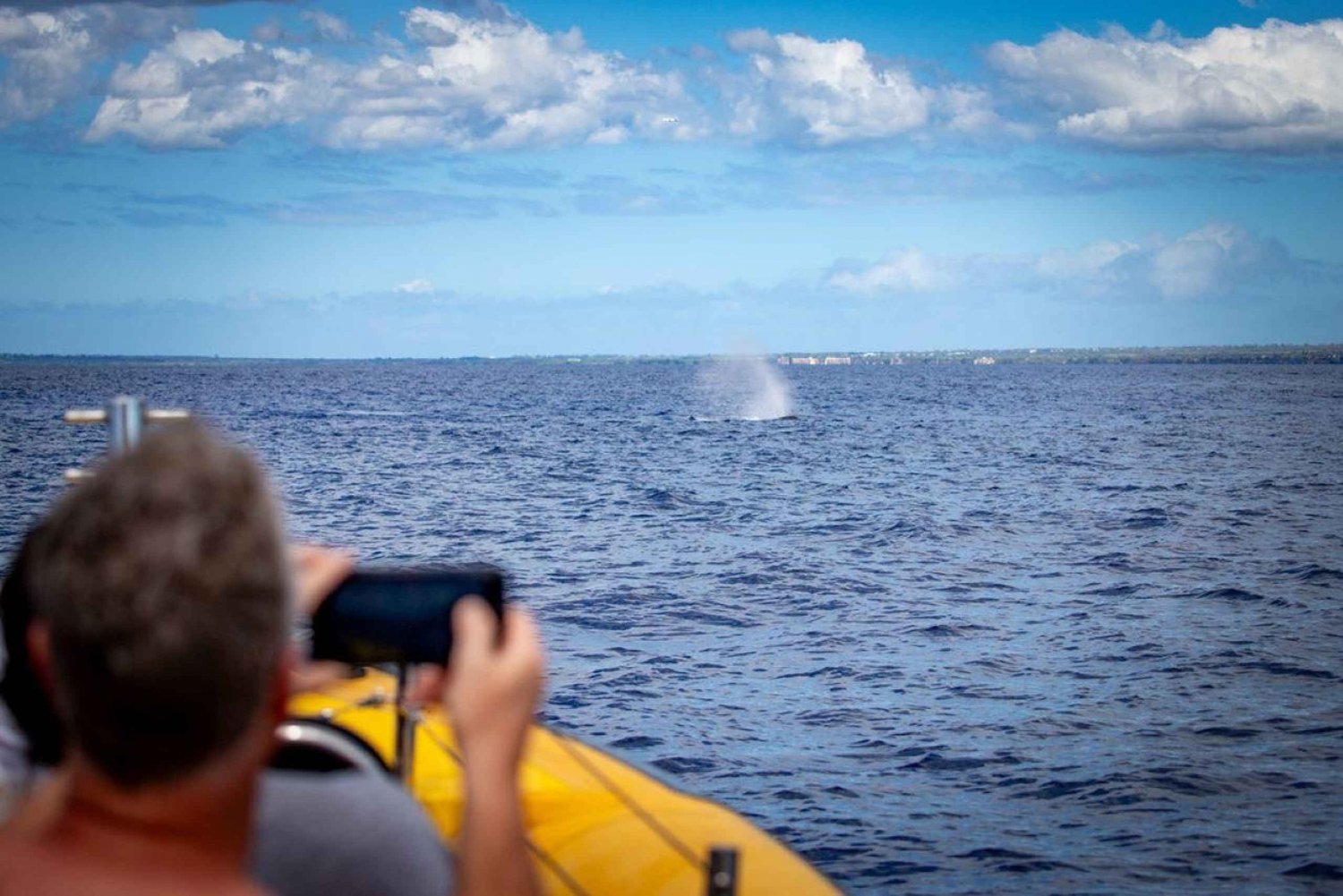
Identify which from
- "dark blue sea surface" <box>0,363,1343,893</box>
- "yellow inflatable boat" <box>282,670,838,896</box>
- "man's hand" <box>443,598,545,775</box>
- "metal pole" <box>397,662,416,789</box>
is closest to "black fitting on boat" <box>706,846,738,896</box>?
"yellow inflatable boat" <box>282,670,838,896</box>

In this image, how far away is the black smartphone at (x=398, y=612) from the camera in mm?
2137

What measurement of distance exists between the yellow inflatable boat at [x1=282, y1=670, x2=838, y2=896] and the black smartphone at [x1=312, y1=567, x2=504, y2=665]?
0.94m

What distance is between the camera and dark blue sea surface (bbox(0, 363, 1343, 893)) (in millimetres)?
11578

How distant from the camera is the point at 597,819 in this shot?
4004 millimetres

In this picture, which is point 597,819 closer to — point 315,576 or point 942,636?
point 315,576

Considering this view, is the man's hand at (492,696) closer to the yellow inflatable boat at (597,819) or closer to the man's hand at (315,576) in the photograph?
the man's hand at (315,576)

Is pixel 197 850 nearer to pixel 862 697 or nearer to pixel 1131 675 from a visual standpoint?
pixel 862 697

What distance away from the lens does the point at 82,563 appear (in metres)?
1.41

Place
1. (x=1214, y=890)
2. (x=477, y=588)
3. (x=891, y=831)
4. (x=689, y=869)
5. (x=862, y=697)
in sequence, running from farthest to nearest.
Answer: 1. (x=862, y=697)
2. (x=891, y=831)
3. (x=1214, y=890)
4. (x=689, y=869)
5. (x=477, y=588)

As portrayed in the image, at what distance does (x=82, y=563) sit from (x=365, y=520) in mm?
32031

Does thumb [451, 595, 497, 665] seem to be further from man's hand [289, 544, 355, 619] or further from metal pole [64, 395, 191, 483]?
metal pole [64, 395, 191, 483]

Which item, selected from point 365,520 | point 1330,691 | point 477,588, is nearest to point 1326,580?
point 1330,691

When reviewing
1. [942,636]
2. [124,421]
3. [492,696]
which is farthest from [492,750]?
[942,636]

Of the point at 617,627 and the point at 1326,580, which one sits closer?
the point at 617,627
